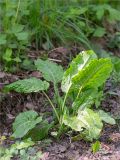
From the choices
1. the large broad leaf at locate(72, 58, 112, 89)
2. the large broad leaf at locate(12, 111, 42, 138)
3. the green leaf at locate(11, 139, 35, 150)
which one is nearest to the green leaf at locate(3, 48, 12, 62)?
the large broad leaf at locate(12, 111, 42, 138)

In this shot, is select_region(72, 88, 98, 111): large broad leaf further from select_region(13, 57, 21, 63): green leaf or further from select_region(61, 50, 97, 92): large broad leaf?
select_region(13, 57, 21, 63): green leaf

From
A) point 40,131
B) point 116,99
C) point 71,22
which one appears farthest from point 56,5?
point 40,131

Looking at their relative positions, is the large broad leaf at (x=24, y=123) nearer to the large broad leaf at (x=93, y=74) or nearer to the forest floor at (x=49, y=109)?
the forest floor at (x=49, y=109)

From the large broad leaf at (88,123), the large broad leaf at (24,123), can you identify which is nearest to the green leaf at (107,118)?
the large broad leaf at (88,123)

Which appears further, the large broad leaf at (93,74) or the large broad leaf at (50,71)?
the large broad leaf at (50,71)

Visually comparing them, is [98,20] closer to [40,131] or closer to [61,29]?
[61,29]
